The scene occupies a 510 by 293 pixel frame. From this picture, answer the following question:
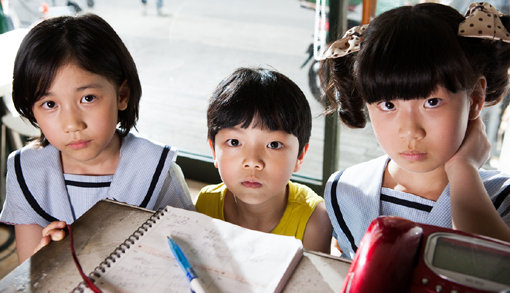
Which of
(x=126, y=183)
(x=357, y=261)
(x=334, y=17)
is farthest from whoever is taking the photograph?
(x=334, y=17)

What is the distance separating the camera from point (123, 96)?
131 centimetres

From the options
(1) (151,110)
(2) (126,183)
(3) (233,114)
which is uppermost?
(3) (233,114)

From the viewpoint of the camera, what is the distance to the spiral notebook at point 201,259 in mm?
663

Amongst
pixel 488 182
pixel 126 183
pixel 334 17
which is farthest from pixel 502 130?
pixel 126 183

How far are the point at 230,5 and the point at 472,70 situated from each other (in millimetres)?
2674

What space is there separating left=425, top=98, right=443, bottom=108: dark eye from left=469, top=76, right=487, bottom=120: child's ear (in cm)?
11

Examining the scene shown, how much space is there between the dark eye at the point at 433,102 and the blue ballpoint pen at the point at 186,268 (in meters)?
0.54

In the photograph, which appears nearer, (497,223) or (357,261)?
(357,261)

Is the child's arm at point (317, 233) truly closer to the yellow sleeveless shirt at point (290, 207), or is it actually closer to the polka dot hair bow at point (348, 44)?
the yellow sleeveless shirt at point (290, 207)

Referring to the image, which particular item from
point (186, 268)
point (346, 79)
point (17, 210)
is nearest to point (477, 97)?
point (346, 79)

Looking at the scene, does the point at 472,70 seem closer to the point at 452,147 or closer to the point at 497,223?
the point at 452,147

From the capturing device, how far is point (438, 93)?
89 centimetres

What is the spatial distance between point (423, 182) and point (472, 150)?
14 centimetres

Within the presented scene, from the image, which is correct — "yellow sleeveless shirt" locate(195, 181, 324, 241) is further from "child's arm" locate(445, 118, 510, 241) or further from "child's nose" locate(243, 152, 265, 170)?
"child's arm" locate(445, 118, 510, 241)
